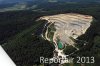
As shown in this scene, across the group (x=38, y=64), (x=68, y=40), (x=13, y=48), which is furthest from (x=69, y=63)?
(x=13, y=48)

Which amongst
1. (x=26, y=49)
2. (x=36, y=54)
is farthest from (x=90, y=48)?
(x=26, y=49)

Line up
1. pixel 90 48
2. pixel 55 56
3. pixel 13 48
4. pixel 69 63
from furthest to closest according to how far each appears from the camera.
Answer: pixel 13 48 → pixel 90 48 → pixel 55 56 → pixel 69 63

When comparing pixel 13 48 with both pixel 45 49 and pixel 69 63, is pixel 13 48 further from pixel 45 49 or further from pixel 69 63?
pixel 69 63

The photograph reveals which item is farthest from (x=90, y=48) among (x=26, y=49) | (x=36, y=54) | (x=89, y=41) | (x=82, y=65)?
(x=26, y=49)

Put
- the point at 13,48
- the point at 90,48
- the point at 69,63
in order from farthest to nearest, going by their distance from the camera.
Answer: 1. the point at 13,48
2. the point at 90,48
3. the point at 69,63

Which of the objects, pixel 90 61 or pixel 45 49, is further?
pixel 45 49

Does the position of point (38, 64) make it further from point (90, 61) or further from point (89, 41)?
point (89, 41)

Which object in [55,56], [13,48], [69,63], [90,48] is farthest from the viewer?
[13,48]

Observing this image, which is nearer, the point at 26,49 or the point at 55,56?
the point at 55,56
